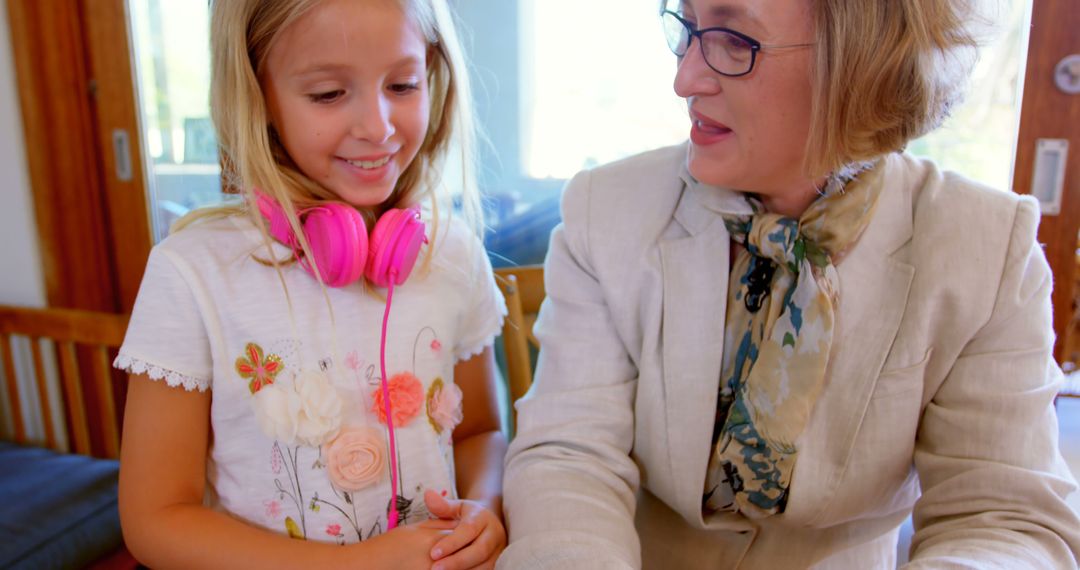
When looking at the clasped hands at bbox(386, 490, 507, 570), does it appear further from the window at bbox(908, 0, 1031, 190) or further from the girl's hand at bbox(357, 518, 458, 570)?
the window at bbox(908, 0, 1031, 190)

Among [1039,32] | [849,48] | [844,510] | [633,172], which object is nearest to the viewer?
[849,48]

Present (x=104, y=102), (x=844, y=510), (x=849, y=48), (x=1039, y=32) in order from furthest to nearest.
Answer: (x=104, y=102)
(x=1039, y=32)
(x=844, y=510)
(x=849, y=48)

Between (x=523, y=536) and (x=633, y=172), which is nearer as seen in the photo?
(x=523, y=536)

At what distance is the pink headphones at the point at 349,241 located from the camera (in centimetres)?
89

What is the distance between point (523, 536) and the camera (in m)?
0.88

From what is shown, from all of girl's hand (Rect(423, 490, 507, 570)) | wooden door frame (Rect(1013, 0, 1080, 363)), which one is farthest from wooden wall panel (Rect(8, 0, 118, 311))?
wooden door frame (Rect(1013, 0, 1080, 363))

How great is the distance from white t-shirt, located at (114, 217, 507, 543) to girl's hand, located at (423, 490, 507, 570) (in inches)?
3.7

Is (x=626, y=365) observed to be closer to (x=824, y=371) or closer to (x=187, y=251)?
(x=824, y=371)

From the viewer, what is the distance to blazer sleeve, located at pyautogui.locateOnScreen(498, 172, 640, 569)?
0.88m

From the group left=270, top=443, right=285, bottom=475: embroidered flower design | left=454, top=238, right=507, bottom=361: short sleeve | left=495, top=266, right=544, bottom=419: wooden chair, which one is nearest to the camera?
left=270, top=443, right=285, bottom=475: embroidered flower design

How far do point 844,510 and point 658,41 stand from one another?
1.43 m

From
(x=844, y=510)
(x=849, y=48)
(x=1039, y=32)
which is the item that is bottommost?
(x=844, y=510)

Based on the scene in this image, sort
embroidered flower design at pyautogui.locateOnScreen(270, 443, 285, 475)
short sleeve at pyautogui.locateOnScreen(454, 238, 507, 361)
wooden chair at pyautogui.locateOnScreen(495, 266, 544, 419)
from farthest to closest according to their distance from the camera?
wooden chair at pyautogui.locateOnScreen(495, 266, 544, 419), short sleeve at pyautogui.locateOnScreen(454, 238, 507, 361), embroidered flower design at pyautogui.locateOnScreen(270, 443, 285, 475)

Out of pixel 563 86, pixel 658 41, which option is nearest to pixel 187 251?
pixel 563 86
